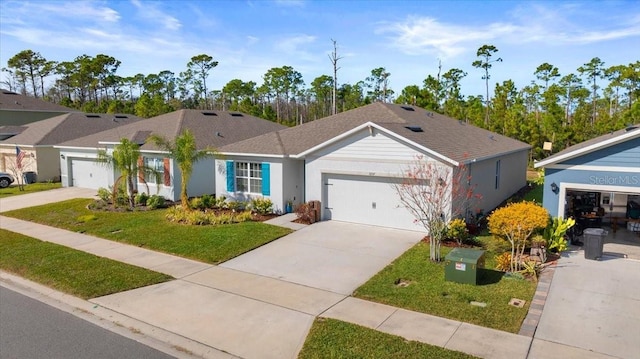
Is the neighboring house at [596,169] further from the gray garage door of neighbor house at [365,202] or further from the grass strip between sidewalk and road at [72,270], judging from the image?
the grass strip between sidewalk and road at [72,270]

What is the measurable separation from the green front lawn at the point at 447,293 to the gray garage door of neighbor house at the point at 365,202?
420 cm

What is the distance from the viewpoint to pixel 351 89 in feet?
224

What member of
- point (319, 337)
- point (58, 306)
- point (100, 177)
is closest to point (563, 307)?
point (319, 337)

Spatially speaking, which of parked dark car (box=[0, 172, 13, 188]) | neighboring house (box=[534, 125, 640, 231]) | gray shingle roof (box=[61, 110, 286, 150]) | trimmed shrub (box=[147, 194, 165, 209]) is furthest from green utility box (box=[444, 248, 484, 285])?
parked dark car (box=[0, 172, 13, 188])

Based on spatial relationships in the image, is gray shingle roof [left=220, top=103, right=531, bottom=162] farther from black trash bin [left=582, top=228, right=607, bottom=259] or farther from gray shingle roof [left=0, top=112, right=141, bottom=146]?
gray shingle roof [left=0, top=112, right=141, bottom=146]

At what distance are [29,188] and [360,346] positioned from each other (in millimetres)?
28242

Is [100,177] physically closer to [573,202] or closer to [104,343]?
[104,343]

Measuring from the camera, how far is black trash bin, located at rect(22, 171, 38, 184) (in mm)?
30812

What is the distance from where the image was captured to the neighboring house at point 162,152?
2277cm

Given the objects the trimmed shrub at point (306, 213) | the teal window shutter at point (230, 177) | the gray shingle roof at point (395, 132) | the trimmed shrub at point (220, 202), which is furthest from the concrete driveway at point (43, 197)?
the trimmed shrub at point (306, 213)

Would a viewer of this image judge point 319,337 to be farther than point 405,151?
No

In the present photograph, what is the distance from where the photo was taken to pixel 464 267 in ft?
35.5

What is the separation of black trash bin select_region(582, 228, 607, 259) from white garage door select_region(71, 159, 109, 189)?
2440cm

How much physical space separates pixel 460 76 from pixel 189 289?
155 feet
